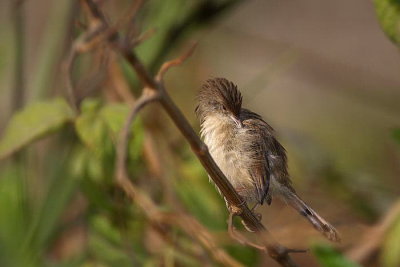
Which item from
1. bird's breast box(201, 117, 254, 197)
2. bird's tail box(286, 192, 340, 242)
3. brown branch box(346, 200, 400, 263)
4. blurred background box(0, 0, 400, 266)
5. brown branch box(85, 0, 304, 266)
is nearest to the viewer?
brown branch box(85, 0, 304, 266)

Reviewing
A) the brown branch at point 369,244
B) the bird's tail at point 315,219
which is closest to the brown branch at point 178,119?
the bird's tail at point 315,219

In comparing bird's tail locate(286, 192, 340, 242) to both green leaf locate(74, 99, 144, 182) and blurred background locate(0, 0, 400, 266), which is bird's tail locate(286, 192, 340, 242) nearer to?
blurred background locate(0, 0, 400, 266)

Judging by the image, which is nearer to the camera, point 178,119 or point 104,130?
point 178,119

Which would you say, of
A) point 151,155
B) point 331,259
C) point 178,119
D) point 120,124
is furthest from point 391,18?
point 151,155

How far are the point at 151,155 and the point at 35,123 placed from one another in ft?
2.45

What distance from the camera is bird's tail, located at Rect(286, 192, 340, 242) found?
6.70 feet

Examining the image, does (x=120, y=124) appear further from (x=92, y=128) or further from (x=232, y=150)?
(x=232, y=150)

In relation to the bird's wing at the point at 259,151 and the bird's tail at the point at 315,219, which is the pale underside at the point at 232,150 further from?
the bird's tail at the point at 315,219

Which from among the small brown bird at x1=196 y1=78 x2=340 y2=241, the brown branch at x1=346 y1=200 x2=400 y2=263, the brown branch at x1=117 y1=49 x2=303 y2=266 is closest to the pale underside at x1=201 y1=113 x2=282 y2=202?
the small brown bird at x1=196 y1=78 x2=340 y2=241

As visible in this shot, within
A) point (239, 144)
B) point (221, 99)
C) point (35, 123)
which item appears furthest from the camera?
point (35, 123)

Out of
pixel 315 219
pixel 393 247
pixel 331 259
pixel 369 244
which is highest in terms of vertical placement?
pixel 315 219

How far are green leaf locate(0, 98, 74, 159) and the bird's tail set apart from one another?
2.42ft

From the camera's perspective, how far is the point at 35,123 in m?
2.64

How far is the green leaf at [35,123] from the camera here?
2586 millimetres
